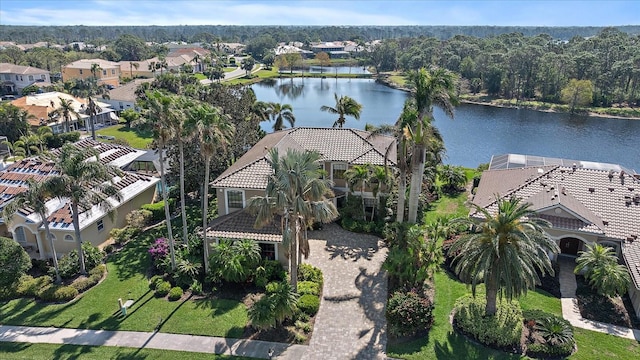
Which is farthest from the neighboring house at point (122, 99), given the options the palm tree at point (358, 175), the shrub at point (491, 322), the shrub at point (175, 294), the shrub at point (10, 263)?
the shrub at point (491, 322)

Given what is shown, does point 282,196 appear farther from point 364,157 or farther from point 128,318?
point 364,157

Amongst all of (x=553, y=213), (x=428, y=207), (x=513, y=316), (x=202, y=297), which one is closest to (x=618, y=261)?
(x=553, y=213)

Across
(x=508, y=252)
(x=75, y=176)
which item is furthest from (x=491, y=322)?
(x=75, y=176)

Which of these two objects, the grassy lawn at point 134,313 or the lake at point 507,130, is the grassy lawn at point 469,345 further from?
the lake at point 507,130

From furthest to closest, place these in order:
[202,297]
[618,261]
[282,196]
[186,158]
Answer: [186,158], [618,261], [202,297], [282,196]

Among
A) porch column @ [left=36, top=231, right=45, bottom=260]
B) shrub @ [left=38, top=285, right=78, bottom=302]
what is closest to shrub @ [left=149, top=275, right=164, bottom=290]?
shrub @ [left=38, top=285, right=78, bottom=302]

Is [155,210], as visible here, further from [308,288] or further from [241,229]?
[308,288]

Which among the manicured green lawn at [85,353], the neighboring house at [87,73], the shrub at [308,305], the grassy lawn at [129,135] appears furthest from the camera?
the neighboring house at [87,73]
